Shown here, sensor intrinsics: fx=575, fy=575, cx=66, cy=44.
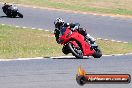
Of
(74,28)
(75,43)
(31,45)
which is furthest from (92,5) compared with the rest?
(75,43)

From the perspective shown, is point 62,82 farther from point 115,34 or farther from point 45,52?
point 115,34

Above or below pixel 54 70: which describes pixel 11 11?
below

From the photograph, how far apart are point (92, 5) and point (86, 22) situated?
9.19 metres

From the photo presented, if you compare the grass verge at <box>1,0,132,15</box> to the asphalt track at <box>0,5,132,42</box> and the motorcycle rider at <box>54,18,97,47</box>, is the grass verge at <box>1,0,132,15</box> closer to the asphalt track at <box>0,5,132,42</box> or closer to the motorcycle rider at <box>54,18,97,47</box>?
the asphalt track at <box>0,5,132,42</box>

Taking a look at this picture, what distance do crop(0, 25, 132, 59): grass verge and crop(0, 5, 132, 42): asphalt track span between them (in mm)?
2950

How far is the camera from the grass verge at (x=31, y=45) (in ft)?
68.4

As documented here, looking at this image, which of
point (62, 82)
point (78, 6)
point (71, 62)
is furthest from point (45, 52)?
point (78, 6)

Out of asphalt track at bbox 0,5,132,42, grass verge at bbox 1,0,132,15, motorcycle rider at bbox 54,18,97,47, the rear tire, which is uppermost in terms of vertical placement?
motorcycle rider at bbox 54,18,97,47

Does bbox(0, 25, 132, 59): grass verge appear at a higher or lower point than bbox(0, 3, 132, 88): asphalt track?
lower

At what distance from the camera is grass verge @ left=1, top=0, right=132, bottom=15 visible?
42078mm

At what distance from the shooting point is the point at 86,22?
117 ft

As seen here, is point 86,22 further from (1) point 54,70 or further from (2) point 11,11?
(1) point 54,70

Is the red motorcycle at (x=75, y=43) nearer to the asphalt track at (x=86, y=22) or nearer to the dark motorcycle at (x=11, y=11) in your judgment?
the asphalt track at (x=86, y=22)

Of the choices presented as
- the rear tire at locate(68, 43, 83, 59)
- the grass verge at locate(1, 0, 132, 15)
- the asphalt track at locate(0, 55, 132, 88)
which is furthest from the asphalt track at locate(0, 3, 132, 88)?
the grass verge at locate(1, 0, 132, 15)
